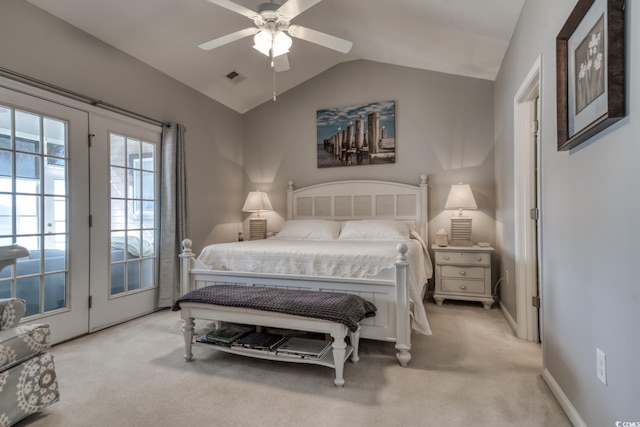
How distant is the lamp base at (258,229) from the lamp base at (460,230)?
8.53 ft

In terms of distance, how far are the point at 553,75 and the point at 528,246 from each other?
1397mm

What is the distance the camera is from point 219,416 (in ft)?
5.82

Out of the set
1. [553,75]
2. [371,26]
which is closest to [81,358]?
[553,75]

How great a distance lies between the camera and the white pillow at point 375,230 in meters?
3.86

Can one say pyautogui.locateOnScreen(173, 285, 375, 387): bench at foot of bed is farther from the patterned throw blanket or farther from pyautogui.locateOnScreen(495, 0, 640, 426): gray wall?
pyautogui.locateOnScreen(495, 0, 640, 426): gray wall

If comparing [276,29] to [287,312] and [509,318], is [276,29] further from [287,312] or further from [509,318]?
[509,318]

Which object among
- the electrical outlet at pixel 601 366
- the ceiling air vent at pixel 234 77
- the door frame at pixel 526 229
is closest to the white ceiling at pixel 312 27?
the ceiling air vent at pixel 234 77

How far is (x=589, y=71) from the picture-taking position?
146 cm

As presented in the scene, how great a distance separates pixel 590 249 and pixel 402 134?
3.26 meters

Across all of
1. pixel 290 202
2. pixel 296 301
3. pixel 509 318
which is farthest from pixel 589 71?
pixel 290 202

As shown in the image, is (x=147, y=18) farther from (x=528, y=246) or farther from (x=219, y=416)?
(x=528, y=246)

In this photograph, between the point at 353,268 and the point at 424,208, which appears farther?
the point at 424,208

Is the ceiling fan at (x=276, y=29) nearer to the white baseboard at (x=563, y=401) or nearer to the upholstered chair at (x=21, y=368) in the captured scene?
the upholstered chair at (x=21, y=368)

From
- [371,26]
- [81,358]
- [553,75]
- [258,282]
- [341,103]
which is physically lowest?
[81,358]
